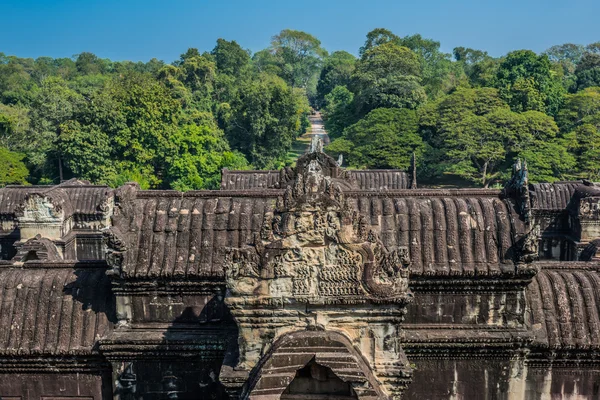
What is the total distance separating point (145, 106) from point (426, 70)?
57428 mm

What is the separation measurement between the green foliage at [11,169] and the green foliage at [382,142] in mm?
25601

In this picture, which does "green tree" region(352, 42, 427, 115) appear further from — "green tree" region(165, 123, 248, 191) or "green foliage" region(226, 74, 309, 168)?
"green tree" region(165, 123, 248, 191)

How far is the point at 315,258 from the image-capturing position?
28.1ft

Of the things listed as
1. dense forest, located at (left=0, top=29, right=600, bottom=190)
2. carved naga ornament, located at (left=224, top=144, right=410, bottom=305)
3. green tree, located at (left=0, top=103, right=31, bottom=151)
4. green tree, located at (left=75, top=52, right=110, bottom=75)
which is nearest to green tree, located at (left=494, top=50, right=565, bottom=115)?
dense forest, located at (left=0, top=29, right=600, bottom=190)

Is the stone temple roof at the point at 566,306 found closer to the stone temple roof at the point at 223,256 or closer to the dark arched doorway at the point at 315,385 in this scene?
the stone temple roof at the point at 223,256

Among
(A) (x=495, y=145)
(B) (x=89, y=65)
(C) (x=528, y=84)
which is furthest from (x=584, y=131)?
(B) (x=89, y=65)

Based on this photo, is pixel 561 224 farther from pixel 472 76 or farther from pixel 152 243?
pixel 472 76

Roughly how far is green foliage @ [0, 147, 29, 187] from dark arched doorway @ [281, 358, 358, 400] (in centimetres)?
4625

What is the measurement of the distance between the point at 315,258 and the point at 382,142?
44653mm

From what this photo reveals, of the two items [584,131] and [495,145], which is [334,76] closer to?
[495,145]

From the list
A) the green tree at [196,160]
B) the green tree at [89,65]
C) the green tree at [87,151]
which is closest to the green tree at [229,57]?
the green tree at [89,65]

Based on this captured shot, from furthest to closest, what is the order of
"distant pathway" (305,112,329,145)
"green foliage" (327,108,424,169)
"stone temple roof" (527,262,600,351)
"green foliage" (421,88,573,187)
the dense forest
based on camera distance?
1. "distant pathway" (305,112,329,145)
2. "green foliage" (327,108,424,169)
3. the dense forest
4. "green foliage" (421,88,573,187)
5. "stone temple roof" (527,262,600,351)

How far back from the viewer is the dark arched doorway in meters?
8.46

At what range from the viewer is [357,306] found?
8.51 meters
